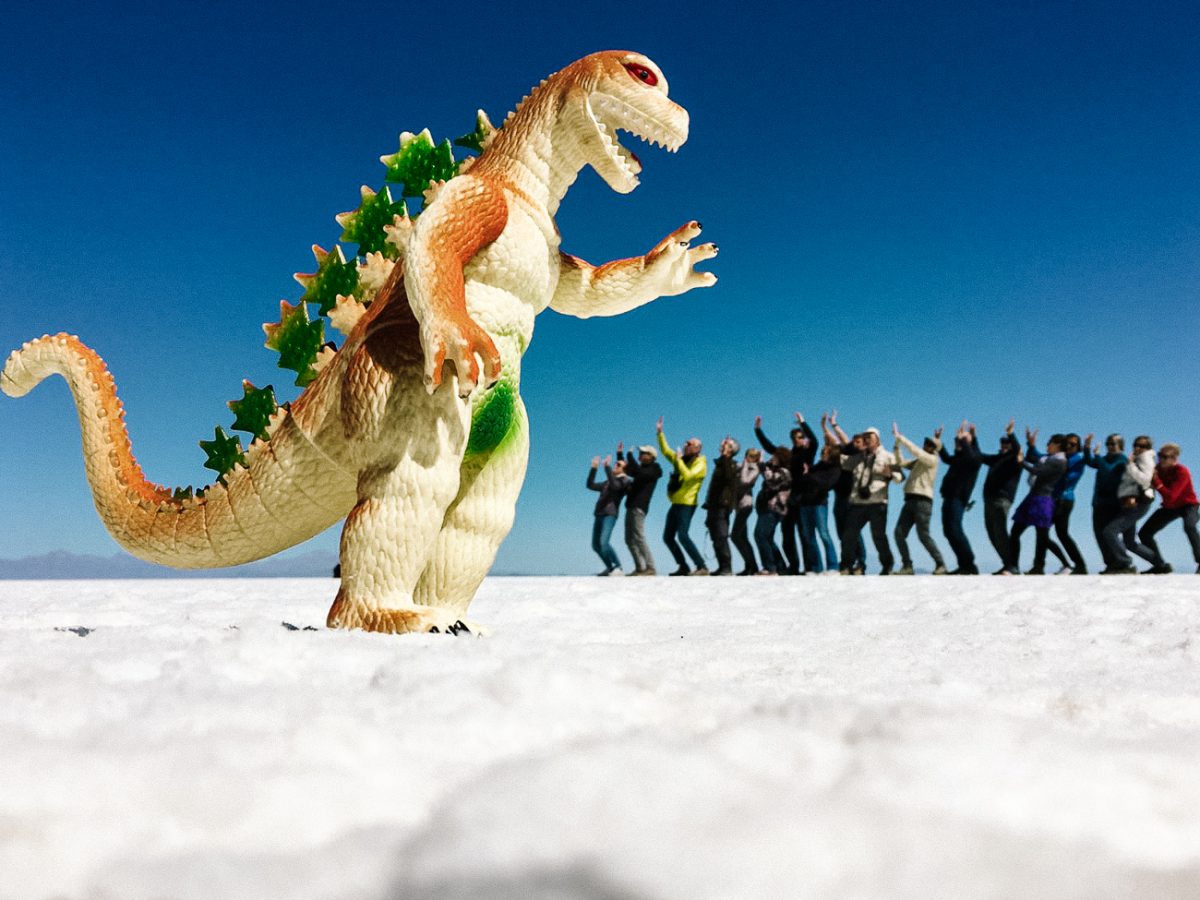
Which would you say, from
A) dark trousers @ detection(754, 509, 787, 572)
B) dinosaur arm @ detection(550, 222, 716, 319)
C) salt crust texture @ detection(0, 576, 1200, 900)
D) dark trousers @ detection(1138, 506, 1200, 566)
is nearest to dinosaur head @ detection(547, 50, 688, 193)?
dinosaur arm @ detection(550, 222, 716, 319)

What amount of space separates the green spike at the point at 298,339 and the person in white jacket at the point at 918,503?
6.04m

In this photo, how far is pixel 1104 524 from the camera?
6754mm

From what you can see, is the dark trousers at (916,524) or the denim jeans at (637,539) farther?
the denim jeans at (637,539)

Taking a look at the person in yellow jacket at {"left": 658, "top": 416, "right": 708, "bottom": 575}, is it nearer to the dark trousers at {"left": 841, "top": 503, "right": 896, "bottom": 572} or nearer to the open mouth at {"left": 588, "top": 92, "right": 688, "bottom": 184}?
the dark trousers at {"left": 841, "top": 503, "right": 896, "bottom": 572}

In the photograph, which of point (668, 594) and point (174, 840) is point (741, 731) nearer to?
point (174, 840)

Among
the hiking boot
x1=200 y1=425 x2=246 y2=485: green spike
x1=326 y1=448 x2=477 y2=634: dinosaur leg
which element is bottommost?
x1=326 y1=448 x2=477 y2=634: dinosaur leg

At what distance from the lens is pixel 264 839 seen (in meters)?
0.65

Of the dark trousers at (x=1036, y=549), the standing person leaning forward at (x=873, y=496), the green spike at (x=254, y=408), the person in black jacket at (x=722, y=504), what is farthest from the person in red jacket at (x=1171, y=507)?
the green spike at (x=254, y=408)

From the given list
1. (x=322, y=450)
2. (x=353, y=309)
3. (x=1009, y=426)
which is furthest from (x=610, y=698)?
(x=1009, y=426)

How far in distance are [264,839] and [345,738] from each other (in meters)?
0.19

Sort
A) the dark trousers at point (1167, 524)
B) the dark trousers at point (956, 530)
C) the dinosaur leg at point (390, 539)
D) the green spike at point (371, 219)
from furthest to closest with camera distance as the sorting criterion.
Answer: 1. the dark trousers at point (956, 530)
2. the dark trousers at point (1167, 524)
3. the green spike at point (371, 219)
4. the dinosaur leg at point (390, 539)

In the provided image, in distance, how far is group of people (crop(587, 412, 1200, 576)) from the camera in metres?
6.65

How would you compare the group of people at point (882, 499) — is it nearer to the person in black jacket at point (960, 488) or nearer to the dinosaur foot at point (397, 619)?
the person in black jacket at point (960, 488)

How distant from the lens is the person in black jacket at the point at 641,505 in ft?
27.0
